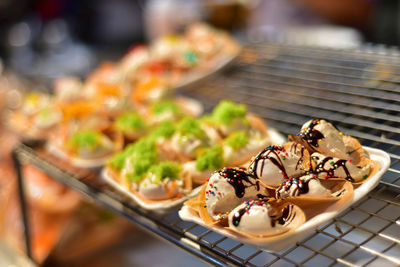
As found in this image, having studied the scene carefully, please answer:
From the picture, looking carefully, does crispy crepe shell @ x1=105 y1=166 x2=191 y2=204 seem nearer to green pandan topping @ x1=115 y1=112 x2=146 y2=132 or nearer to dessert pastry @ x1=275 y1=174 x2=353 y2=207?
green pandan topping @ x1=115 y1=112 x2=146 y2=132

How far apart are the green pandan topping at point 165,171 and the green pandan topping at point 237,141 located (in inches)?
5.9

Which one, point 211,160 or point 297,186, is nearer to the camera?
point 297,186

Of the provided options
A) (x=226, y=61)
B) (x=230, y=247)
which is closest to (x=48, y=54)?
(x=226, y=61)

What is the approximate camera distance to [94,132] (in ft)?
5.02

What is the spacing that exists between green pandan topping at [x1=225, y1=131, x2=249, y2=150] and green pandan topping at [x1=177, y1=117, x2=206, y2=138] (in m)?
0.08

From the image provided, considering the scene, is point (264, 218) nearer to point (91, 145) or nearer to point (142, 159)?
point (142, 159)

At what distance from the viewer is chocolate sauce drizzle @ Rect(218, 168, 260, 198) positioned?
0.92 meters

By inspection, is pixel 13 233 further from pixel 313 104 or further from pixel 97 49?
pixel 97 49

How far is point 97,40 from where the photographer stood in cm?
562

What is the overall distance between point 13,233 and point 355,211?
1372mm

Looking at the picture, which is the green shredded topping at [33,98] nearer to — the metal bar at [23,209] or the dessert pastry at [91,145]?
the metal bar at [23,209]

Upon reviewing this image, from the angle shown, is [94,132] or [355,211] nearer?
[355,211]

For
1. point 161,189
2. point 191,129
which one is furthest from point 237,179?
point 191,129

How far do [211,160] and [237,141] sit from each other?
0.09m
